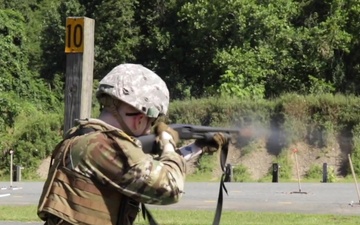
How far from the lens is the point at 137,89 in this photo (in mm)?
3650

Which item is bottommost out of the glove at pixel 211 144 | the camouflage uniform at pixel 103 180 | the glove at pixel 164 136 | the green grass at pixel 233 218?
the green grass at pixel 233 218

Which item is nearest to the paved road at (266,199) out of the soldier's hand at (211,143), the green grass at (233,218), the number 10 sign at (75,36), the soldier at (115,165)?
the green grass at (233,218)

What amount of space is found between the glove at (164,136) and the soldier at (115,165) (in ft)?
0.22

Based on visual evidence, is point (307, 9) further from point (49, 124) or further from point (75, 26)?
point (75, 26)

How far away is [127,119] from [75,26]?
427 centimetres

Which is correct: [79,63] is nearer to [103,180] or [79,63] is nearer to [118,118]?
[118,118]

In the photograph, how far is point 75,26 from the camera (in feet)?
25.7

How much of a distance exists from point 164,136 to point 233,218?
12.1 m

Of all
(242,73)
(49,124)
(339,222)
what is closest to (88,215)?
(339,222)

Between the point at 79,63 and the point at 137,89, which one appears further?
the point at 79,63

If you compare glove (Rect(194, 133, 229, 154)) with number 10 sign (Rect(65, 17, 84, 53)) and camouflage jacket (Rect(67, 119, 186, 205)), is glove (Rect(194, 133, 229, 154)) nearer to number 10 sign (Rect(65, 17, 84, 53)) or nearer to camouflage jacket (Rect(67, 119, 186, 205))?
camouflage jacket (Rect(67, 119, 186, 205))

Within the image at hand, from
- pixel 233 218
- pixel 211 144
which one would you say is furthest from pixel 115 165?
pixel 233 218

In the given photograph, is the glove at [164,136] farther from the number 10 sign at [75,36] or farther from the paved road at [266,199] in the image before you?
the paved road at [266,199]

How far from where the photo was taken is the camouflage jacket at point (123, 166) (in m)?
3.54
